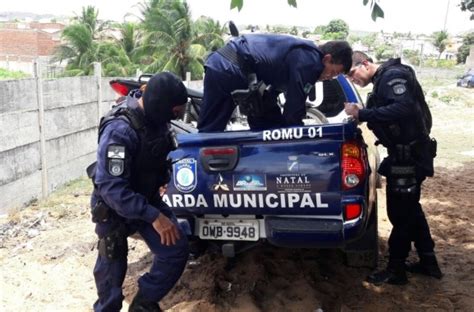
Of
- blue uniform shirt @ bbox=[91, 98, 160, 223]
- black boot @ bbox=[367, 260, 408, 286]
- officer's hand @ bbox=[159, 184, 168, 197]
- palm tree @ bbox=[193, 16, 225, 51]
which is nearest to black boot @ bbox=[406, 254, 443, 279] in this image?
black boot @ bbox=[367, 260, 408, 286]

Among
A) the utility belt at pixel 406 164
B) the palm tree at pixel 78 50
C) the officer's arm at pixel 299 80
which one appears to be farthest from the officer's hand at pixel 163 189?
the palm tree at pixel 78 50

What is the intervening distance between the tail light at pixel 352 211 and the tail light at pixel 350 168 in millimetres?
111

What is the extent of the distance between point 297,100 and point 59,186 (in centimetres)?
512

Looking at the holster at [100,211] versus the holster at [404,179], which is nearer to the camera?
the holster at [100,211]

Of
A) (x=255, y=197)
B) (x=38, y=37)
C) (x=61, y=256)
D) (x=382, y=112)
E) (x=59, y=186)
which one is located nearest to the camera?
(x=255, y=197)

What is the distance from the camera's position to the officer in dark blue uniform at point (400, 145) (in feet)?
12.5

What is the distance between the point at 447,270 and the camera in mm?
4441

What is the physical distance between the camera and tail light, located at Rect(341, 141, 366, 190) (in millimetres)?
3146

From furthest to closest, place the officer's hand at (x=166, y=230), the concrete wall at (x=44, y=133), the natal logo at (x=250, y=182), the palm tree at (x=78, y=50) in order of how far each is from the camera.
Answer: the palm tree at (x=78, y=50) < the concrete wall at (x=44, y=133) < the natal logo at (x=250, y=182) < the officer's hand at (x=166, y=230)

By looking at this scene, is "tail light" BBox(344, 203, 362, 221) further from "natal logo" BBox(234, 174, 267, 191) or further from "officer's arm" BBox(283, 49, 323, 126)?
"officer's arm" BBox(283, 49, 323, 126)

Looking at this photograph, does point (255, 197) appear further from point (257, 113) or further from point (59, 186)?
point (59, 186)

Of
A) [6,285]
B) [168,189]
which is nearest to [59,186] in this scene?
[6,285]

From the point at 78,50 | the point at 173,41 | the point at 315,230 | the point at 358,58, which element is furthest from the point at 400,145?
the point at 78,50

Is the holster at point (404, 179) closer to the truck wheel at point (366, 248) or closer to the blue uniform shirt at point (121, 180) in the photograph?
the truck wheel at point (366, 248)
